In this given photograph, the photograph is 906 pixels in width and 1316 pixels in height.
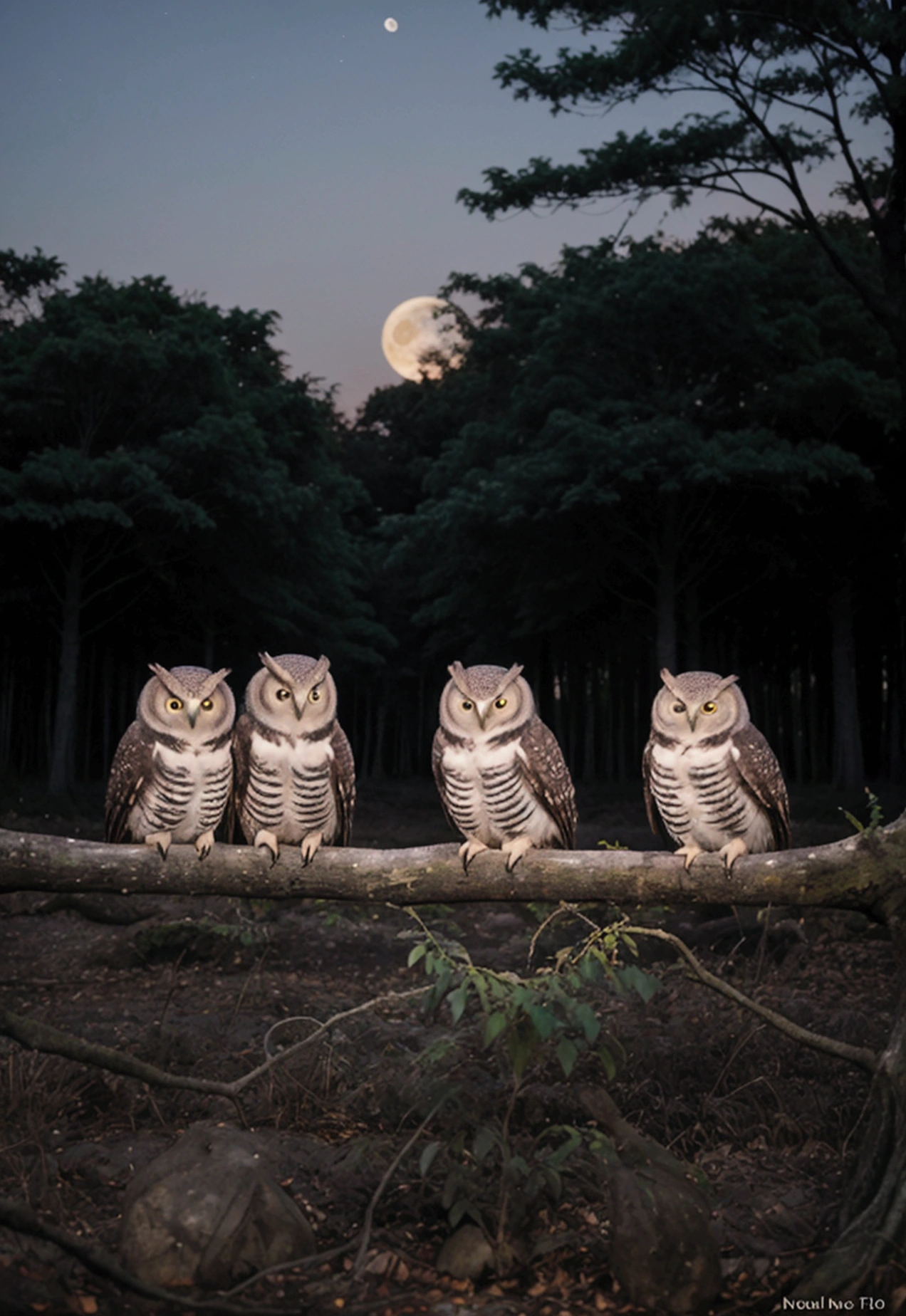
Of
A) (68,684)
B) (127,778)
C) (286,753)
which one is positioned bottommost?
(127,778)

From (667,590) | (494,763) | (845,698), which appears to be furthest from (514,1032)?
(845,698)

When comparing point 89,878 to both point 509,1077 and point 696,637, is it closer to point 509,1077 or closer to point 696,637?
point 509,1077

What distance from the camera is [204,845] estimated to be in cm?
399

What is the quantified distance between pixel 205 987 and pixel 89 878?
4519 mm

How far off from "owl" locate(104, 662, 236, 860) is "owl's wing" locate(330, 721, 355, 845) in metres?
0.44

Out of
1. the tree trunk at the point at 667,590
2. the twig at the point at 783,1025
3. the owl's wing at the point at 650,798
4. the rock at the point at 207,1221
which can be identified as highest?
the tree trunk at the point at 667,590

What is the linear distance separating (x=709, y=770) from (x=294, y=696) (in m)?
1.70

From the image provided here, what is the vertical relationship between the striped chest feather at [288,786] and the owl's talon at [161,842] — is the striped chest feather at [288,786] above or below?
above

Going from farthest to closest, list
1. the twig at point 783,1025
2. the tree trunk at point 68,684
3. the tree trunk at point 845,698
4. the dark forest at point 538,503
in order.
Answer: the tree trunk at point 845,698 < the tree trunk at point 68,684 < the dark forest at point 538,503 < the twig at point 783,1025

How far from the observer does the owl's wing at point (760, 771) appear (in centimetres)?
423

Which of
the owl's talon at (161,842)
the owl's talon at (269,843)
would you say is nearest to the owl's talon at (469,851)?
the owl's talon at (269,843)

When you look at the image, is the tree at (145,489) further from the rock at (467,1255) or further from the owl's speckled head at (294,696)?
the rock at (467,1255)

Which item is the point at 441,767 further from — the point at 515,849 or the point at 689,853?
the point at 689,853

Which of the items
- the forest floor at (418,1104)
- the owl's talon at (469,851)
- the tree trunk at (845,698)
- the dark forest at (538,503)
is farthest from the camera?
the tree trunk at (845,698)
